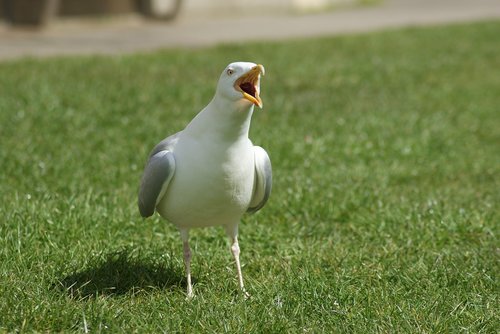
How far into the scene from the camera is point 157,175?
4.15m

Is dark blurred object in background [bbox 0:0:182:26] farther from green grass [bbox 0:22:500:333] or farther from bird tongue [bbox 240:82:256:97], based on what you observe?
bird tongue [bbox 240:82:256:97]

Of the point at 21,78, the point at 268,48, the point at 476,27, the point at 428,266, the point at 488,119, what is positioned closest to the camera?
the point at 428,266

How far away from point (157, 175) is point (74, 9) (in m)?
12.6

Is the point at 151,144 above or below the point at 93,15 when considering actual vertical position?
above

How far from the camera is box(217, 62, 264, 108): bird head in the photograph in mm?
3869

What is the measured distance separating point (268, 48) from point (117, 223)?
828cm

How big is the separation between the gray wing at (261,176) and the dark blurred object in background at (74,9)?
36.7 ft

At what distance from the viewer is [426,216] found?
18.3ft

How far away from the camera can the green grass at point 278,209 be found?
158 inches

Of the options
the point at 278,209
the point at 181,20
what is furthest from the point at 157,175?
the point at 181,20

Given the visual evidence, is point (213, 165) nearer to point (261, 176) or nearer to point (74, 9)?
point (261, 176)

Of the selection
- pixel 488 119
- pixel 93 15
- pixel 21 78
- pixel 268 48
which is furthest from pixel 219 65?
pixel 93 15

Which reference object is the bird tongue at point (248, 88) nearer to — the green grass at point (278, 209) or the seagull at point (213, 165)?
the seagull at point (213, 165)

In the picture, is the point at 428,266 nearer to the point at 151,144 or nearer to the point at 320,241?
the point at 320,241
